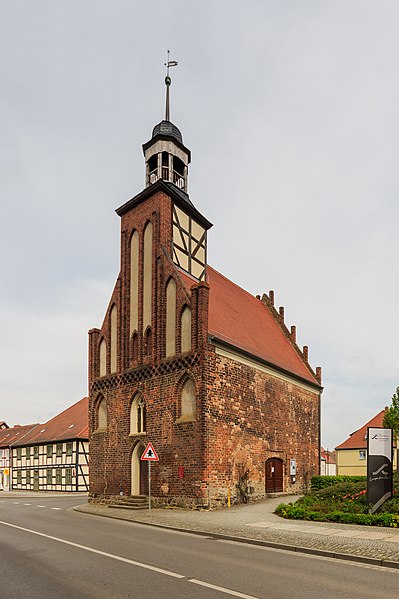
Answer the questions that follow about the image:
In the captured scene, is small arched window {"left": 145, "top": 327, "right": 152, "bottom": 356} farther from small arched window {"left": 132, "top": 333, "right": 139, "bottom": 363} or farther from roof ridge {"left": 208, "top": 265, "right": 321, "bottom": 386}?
roof ridge {"left": 208, "top": 265, "right": 321, "bottom": 386}

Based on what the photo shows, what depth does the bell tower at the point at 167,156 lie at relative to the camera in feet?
97.3

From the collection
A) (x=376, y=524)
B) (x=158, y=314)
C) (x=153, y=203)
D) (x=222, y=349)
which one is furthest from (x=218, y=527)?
(x=153, y=203)

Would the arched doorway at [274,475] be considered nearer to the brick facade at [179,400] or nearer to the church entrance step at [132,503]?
the brick facade at [179,400]

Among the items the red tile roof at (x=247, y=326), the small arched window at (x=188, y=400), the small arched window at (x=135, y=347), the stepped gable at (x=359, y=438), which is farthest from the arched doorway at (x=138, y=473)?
the stepped gable at (x=359, y=438)

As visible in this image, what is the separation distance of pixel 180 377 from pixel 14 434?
4826cm

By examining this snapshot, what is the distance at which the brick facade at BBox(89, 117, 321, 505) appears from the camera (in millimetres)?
23078

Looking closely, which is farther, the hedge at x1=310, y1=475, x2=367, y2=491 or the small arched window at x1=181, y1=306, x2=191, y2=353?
the hedge at x1=310, y1=475, x2=367, y2=491

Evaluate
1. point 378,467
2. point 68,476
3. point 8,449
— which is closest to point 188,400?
point 378,467

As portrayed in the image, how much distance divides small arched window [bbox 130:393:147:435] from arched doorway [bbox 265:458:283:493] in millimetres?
7000

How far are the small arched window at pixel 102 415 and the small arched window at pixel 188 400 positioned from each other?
636 centimetres

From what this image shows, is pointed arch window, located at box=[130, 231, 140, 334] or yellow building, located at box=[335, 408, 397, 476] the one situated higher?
pointed arch window, located at box=[130, 231, 140, 334]

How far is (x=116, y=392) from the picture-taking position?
2747 centimetres

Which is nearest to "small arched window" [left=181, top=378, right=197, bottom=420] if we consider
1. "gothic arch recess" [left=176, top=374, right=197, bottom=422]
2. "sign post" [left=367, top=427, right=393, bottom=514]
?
"gothic arch recess" [left=176, top=374, right=197, bottom=422]

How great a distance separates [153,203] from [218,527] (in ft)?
55.0
